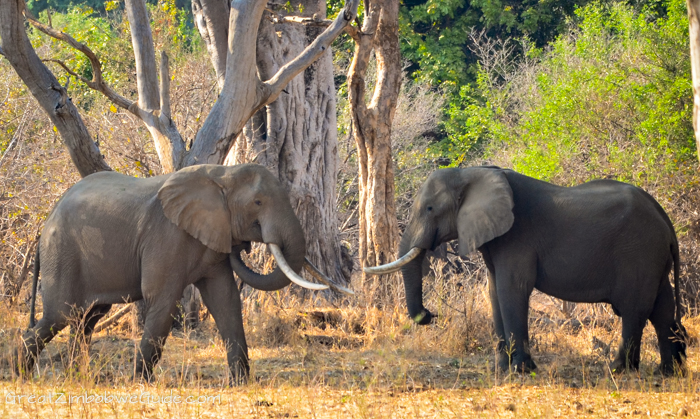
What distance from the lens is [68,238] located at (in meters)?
7.36

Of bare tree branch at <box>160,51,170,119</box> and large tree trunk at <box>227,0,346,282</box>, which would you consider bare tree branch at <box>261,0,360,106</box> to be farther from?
large tree trunk at <box>227,0,346,282</box>

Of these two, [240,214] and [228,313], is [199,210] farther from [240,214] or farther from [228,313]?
[228,313]

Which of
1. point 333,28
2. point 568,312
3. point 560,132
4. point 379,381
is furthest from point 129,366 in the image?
point 560,132

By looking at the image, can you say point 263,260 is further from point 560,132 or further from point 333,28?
point 560,132

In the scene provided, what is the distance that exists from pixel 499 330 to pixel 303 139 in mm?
5955

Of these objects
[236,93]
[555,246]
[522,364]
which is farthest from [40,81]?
[522,364]

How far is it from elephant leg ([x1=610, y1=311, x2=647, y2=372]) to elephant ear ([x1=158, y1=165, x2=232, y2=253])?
137 inches

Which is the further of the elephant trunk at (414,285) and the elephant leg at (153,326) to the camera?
the elephant trunk at (414,285)

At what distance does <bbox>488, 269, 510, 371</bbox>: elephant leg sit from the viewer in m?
7.53

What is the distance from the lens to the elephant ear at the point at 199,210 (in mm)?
6938

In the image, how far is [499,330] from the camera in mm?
7680

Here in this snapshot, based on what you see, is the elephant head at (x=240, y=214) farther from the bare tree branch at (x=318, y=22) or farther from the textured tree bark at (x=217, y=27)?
the textured tree bark at (x=217, y=27)

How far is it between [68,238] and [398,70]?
5034 millimetres

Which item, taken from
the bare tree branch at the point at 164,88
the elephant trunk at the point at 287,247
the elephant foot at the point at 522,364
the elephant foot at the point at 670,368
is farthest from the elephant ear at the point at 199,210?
the elephant foot at the point at 670,368
